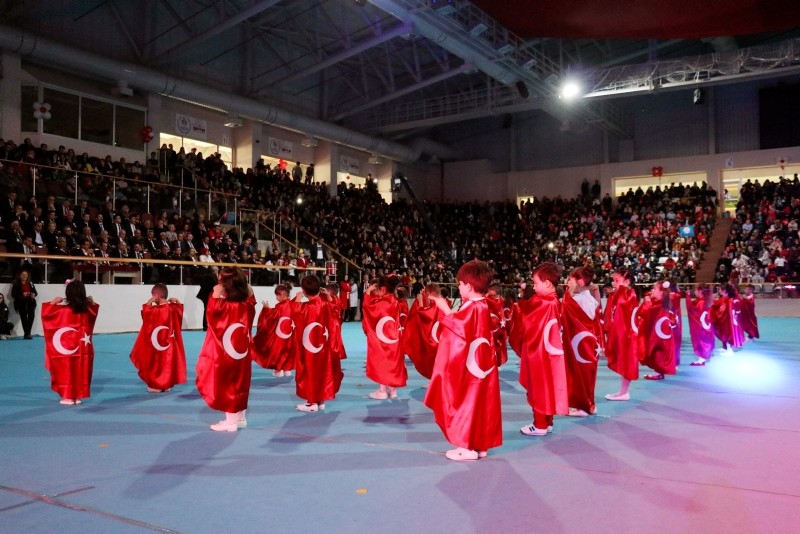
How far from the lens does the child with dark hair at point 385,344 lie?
7289 millimetres

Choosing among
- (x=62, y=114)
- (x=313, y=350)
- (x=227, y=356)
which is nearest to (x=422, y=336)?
(x=313, y=350)

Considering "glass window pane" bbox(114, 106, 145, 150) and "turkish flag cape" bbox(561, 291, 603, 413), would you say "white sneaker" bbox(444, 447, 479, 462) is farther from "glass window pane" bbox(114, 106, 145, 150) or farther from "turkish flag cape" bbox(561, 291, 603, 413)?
"glass window pane" bbox(114, 106, 145, 150)

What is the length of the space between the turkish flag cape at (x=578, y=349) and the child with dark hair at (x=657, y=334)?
8.06 ft

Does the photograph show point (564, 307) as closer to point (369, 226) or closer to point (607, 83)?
point (607, 83)

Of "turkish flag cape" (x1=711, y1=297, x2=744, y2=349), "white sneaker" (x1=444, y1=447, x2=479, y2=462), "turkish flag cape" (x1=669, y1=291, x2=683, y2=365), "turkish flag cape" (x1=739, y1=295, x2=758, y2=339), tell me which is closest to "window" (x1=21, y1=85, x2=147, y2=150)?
"turkish flag cape" (x1=669, y1=291, x2=683, y2=365)

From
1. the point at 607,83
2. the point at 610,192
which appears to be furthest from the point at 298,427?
the point at 610,192

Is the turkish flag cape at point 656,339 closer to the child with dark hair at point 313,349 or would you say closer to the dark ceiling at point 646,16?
the child with dark hair at point 313,349

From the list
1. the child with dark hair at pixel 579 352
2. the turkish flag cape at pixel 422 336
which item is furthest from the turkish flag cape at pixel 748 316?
the child with dark hair at pixel 579 352

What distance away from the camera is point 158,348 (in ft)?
A: 24.9

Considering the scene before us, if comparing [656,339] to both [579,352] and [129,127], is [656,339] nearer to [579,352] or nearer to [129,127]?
[579,352]

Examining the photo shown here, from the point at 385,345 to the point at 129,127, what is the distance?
Result: 18637 millimetres

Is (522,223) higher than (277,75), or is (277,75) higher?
(277,75)

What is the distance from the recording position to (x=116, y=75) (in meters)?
20.5

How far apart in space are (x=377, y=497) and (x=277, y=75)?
25535mm
